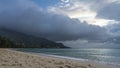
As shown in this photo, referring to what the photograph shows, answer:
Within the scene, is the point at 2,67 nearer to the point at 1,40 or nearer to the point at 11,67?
the point at 11,67

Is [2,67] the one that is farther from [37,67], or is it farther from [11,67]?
[37,67]

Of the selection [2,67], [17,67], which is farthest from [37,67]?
[2,67]

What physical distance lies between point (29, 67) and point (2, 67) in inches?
87.1

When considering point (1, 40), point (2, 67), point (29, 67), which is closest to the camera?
point (2, 67)

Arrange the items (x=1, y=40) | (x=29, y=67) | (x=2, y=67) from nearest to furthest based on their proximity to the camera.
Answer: (x=2, y=67), (x=29, y=67), (x=1, y=40)

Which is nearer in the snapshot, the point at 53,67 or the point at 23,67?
the point at 23,67

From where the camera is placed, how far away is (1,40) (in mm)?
116875

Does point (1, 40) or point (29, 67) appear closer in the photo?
point (29, 67)

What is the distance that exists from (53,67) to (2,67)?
428 centimetres

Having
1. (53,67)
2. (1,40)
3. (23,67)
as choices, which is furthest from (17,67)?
(1,40)

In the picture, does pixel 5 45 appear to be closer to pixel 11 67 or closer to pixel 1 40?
pixel 1 40

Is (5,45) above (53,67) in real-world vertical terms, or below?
above

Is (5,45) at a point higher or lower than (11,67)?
higher

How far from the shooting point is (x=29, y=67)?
55.2 ft
